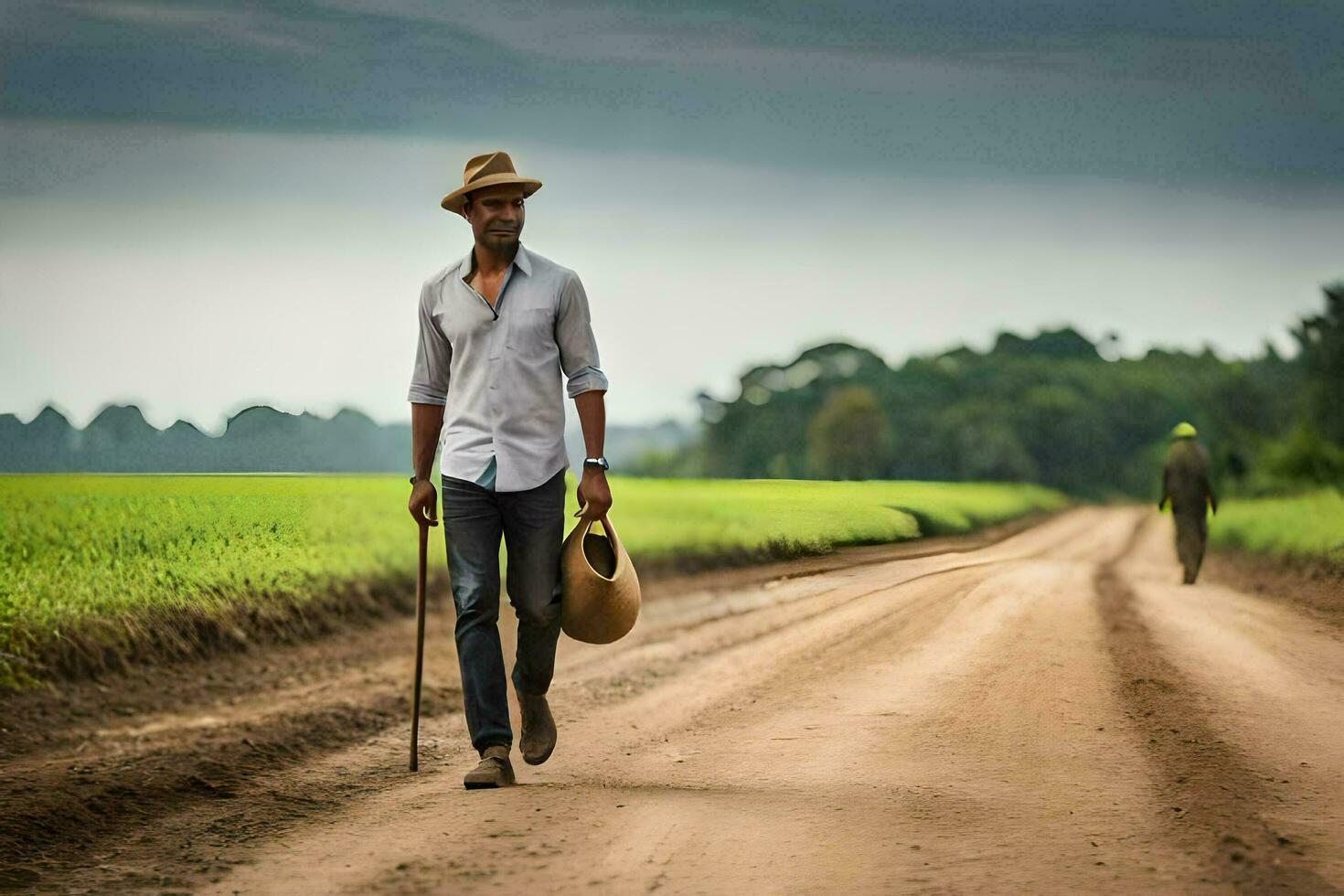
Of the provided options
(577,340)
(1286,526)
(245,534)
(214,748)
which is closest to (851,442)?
(577,340)

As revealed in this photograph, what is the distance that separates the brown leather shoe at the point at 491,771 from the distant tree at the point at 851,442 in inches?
63.1

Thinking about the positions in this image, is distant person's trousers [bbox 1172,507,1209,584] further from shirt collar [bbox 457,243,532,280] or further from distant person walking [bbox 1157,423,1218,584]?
shirt collar [bbox 457,243,532,280]

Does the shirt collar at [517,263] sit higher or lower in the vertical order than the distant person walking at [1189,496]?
higher

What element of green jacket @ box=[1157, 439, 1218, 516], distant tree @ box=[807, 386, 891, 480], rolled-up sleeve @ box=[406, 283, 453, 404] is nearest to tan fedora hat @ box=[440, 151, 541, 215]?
rolled-up sleeve @ box=[406, 283, 453, 404]

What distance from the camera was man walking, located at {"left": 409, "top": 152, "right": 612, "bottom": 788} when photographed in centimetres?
473

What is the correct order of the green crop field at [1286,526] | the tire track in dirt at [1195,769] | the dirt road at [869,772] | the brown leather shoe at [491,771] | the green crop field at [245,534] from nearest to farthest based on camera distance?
the tire track in dirt at [1195,769], the dirt road at [869,772], the brown leather shoe at [491,771], the green crop field at [1286,526], the green crop field at [245,534]

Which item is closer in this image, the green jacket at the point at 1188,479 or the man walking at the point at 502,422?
the man walking at the point at 502,422

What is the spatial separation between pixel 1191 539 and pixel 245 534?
4.12 meters

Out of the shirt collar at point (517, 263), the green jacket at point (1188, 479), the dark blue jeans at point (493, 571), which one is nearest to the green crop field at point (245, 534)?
the green jacket at point (1188, 479)

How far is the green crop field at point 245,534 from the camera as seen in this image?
18.0 ft

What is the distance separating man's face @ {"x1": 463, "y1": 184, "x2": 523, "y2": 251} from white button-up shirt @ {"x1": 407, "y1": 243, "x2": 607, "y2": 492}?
7 cm

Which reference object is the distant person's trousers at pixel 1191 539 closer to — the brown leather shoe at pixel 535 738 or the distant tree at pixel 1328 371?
the distant tree at pixel 1328 371

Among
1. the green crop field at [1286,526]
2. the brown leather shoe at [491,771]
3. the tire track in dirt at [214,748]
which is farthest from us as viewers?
the green crop field at [1286,526]

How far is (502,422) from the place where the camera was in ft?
15.4
